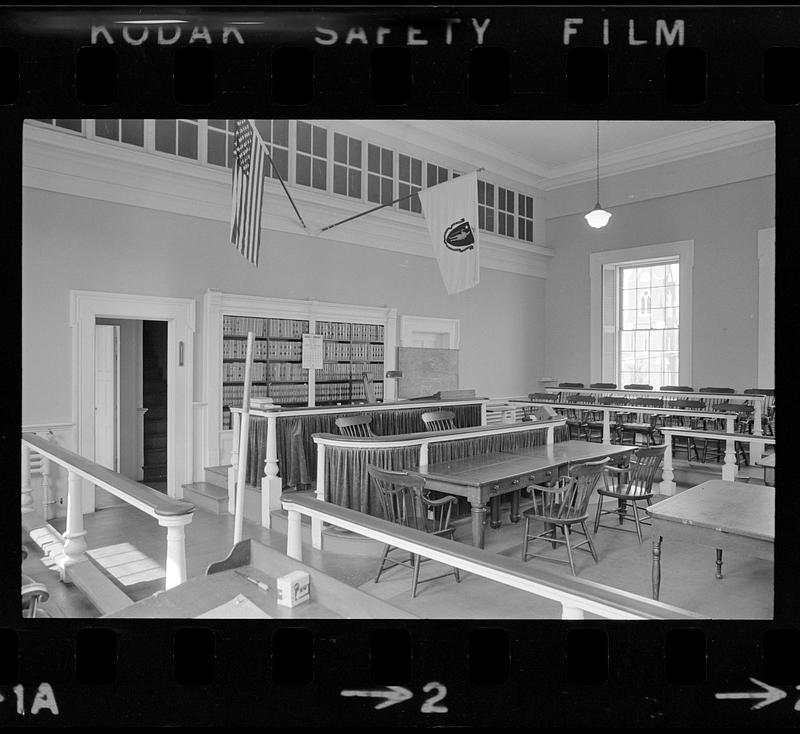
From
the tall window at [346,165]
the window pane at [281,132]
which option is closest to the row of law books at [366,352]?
the tall window at [346,165]

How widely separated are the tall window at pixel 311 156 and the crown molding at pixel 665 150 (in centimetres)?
574

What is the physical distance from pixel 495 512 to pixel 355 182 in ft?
19.9

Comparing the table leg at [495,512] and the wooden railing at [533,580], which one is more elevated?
the wooden railing at [533,580]

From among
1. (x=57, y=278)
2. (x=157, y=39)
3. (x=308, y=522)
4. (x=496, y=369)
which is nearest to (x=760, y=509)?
(x=308, y=522)

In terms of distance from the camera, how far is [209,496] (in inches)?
→ 258

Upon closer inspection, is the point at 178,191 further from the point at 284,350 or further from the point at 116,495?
the point at 116,495

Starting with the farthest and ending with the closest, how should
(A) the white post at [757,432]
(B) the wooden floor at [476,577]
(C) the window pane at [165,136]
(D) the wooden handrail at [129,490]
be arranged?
(A) the white post at [757,432]
(C) the window pane at [165,136]
(B) the wooden floor at [476,577]
(D) the wooden handrail at [129,490]

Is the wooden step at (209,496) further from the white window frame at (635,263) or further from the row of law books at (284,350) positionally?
the white window frame at (635,263)

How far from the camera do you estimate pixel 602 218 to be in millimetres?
9273

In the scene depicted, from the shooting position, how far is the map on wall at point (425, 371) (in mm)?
9914

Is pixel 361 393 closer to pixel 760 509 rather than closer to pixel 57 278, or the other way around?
pixel 57 278

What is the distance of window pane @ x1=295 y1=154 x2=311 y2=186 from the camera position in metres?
8.62

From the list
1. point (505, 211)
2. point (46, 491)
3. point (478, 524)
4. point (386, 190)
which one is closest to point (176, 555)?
point (478, 524)
